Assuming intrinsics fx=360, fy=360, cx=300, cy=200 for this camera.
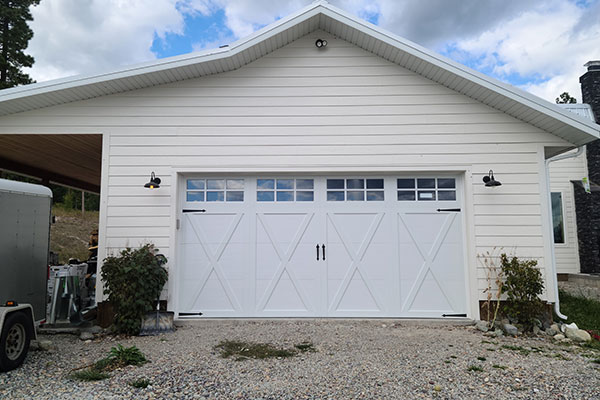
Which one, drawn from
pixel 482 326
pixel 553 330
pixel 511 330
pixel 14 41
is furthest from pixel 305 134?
pixel 14 41

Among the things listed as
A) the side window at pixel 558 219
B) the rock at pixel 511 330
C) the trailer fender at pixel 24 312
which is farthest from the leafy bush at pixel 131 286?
the side window at pixel 558 219

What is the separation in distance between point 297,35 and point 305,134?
5.20 feet

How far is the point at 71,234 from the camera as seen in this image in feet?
53.5

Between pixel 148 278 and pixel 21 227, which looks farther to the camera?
pixel 148 278

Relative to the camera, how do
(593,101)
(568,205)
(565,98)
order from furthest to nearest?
(565,98) → (593,101) → (568,205)

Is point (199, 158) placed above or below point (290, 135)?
below

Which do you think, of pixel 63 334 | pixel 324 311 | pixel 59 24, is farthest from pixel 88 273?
pixel 59 24

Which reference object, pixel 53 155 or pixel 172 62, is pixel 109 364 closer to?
pixel 172 62

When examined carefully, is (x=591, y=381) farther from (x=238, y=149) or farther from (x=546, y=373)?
(x=238, y=149)

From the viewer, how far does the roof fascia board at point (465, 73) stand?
498 cm

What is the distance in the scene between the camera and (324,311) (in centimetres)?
545

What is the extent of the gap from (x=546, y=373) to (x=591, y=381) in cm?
34

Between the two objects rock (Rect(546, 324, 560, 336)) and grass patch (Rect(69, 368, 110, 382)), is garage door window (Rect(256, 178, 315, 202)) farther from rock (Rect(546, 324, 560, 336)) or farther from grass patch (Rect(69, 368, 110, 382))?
rock (Rect(546, 324, 560, 336))

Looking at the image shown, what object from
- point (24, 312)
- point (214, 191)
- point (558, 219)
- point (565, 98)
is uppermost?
point (565, 98)
